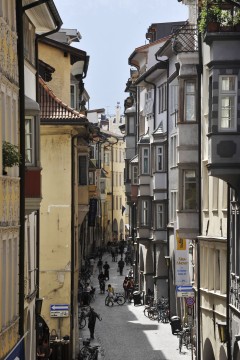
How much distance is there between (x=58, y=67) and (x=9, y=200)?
22488mm

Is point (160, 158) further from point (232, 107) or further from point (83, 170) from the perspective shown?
point (232, 107)

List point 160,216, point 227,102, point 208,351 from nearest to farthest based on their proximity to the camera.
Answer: point 227,102 < point 208,351 < point 160,216

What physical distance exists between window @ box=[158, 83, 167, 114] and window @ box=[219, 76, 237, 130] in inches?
1295

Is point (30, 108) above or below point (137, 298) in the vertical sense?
above

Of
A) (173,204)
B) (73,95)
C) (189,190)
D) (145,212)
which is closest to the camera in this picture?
(189,190)

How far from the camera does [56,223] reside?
139 ft

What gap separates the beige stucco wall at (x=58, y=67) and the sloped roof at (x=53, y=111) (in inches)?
147

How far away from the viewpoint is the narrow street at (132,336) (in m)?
43.8

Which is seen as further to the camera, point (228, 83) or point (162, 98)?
point (162, 98)

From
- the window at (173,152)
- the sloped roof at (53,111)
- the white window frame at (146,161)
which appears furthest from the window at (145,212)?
the sloped roof at (53,111)

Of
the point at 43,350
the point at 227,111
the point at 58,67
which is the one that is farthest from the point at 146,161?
the point at 227,111

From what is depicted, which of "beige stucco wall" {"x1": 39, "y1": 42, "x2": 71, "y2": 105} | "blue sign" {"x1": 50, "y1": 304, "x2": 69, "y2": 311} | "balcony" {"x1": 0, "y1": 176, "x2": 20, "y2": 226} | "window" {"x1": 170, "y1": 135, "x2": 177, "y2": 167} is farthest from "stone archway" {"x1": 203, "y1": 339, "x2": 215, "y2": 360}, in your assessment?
"window" {"x1": 170, "y1": 135, "x2": 177, "y2": 167}

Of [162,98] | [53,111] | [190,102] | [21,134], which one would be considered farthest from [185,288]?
[162,98]

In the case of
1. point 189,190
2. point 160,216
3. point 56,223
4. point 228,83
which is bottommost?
point 160,216
